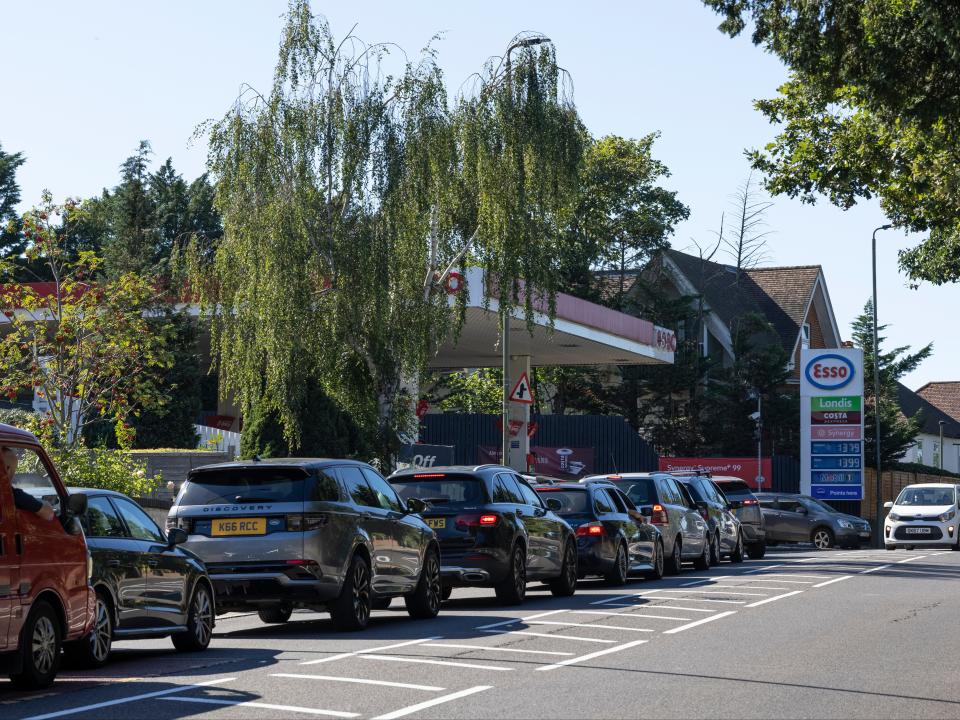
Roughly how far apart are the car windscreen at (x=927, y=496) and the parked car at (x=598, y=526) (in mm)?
16795

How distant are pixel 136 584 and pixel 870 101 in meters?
9.68

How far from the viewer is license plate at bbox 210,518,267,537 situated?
48.5 feet

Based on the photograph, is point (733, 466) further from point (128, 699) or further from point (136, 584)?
point (128, 699)

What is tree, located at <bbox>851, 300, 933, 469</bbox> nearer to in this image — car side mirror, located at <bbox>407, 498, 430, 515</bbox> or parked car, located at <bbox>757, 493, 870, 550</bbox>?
parked car, located at <bbox>757, 493, 870, 550</bbox>

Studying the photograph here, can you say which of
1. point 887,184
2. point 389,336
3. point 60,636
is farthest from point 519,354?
point 60,636

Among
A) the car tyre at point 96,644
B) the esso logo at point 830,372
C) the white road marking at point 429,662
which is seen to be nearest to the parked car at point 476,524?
the white road marking at point 429,662

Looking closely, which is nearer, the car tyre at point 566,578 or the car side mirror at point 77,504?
the car side mirror at point 77,504

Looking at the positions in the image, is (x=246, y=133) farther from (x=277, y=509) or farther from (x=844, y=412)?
(x=844, y=412)

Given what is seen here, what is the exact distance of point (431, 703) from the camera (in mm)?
9773

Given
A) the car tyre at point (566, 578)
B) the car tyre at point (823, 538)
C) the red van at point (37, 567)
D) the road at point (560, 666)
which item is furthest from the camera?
the car tyre at point (823, 538)

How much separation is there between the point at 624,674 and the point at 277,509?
4515 mm

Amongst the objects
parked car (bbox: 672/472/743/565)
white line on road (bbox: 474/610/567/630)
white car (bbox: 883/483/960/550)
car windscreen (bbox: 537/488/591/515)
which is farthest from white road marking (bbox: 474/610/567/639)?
white car (bbox: 883/483/960/550)

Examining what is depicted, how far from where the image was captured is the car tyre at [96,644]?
40.1ft

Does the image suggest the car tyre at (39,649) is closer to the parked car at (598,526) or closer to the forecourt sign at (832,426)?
the parked car at (598,526)
